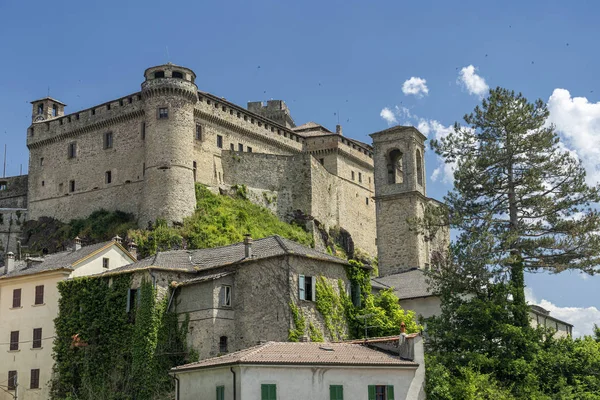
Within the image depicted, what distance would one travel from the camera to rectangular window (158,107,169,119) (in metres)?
70.4

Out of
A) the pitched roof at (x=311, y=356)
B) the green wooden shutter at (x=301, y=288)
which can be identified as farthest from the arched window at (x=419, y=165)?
the pitched roof at (x=311, y=356)

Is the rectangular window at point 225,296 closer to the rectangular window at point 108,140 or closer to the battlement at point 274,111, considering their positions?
the rectangular window at point 108,140

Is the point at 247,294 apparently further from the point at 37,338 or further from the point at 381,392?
the point at 37,338

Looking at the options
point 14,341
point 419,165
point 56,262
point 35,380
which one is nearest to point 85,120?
point 419,165

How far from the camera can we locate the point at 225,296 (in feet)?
124

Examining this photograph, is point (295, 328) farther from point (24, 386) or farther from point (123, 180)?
point (123, 180)

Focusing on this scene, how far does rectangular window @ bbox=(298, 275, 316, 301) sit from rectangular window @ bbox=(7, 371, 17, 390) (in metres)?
17.0

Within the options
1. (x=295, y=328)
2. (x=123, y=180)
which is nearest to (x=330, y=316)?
(x=295, y=328)

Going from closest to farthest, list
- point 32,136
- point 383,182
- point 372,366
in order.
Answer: point 372,366
point 383,182
point 32,136

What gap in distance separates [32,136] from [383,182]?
126ft

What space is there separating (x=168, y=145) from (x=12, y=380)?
29.6 metres

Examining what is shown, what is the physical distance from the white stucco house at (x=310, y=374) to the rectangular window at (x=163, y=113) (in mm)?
40386

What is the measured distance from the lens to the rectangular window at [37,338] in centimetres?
4378

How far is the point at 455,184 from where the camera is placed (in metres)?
41.0
